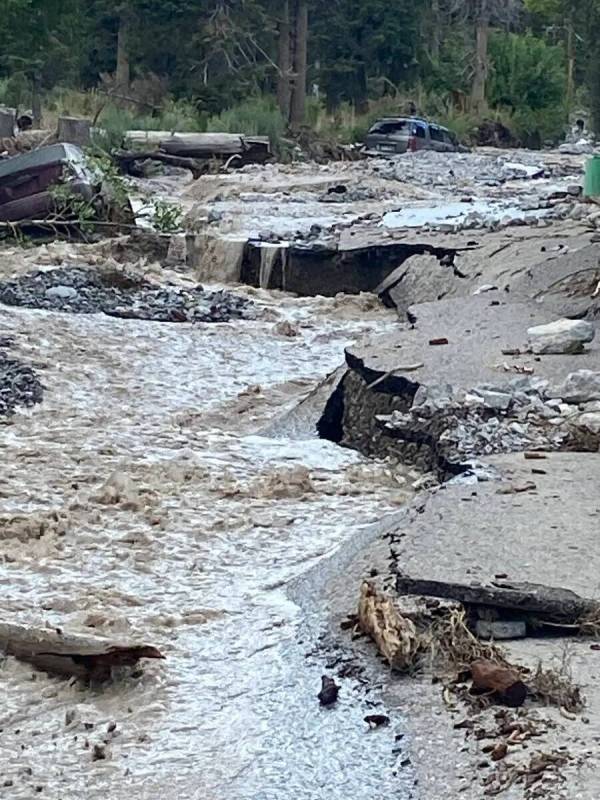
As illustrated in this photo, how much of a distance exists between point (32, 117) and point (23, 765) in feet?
97.3

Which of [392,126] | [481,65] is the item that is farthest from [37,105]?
[481,65]

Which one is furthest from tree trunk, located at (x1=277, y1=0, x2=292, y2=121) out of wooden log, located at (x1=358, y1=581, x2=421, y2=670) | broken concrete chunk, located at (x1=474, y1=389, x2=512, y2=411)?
wooden log, located at (x1=358, y1=581, x2=421, y2=670)

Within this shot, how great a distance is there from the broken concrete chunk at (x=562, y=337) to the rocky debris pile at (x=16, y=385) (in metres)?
3.35

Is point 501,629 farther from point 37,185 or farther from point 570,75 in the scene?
point 570,75

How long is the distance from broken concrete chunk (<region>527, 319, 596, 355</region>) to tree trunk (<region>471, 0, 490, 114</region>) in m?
34.6

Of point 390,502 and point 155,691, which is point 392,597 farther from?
point 390,502

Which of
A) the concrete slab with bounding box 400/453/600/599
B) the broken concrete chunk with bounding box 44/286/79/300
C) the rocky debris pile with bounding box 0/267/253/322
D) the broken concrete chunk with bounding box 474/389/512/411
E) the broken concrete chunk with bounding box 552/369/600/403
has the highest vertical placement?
the concrete slab with bounding box 400/453/600/599

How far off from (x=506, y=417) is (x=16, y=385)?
3.79 meters

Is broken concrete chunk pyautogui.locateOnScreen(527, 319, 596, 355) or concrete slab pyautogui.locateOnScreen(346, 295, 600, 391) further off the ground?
broken concrete chunk pyautogui.locateOnScreen(527, 319, 596, 355)

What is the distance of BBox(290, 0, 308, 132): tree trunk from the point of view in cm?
3997

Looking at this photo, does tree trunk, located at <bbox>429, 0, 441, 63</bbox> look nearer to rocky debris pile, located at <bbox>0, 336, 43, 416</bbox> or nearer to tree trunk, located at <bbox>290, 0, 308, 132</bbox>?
tree trunk, located at <bbox>290, 0, 308, 132</bbox>

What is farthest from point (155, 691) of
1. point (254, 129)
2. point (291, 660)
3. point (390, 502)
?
point (254, 129)

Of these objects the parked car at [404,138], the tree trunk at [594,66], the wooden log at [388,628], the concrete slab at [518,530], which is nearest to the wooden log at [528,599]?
the concrete slab at [518,530]

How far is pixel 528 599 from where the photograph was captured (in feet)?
15.8
